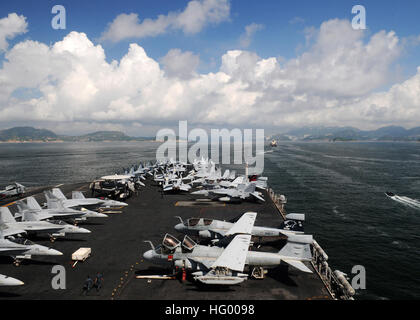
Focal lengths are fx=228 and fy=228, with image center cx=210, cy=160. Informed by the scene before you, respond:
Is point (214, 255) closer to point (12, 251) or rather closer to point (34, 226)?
point (12, 251)

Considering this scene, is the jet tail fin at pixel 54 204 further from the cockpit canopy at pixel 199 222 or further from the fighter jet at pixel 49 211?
the cockpit canopy at pixel 199 222

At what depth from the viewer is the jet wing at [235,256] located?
1739 cm

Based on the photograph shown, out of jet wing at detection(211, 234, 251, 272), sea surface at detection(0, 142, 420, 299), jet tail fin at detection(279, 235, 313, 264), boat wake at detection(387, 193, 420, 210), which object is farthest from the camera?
boat wake at detection(387, 193, 420, 210)

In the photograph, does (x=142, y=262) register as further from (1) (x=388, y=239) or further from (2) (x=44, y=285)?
(1) (x=388, y=239)

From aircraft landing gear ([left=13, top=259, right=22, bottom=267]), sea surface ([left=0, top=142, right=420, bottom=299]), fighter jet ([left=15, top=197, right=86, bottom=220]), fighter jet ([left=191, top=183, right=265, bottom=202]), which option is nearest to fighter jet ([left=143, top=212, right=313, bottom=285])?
sea surface ([left=0, top=142, right=420, bottom=299])

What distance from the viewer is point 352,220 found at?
161 feet

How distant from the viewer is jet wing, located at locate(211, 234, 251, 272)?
57.1 ft

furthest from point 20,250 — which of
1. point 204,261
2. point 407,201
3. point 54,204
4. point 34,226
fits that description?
point 407,201

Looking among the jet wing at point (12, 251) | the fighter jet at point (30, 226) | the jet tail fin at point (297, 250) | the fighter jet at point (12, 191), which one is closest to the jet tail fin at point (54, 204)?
the fighter jet at point (30, 226)

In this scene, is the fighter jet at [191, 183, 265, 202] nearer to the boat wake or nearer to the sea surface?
the sea surface

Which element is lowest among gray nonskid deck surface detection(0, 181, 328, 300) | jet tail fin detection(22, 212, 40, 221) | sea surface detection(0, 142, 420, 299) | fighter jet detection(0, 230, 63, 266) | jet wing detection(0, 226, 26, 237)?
sea surface detection(0, 142, 420, 299)

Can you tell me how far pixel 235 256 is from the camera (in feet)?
60.6

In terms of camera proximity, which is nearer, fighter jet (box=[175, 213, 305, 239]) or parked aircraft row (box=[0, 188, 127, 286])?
parked aircraft row (box=[0, 188, 127, 286])

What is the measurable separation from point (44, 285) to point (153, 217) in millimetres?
19216
